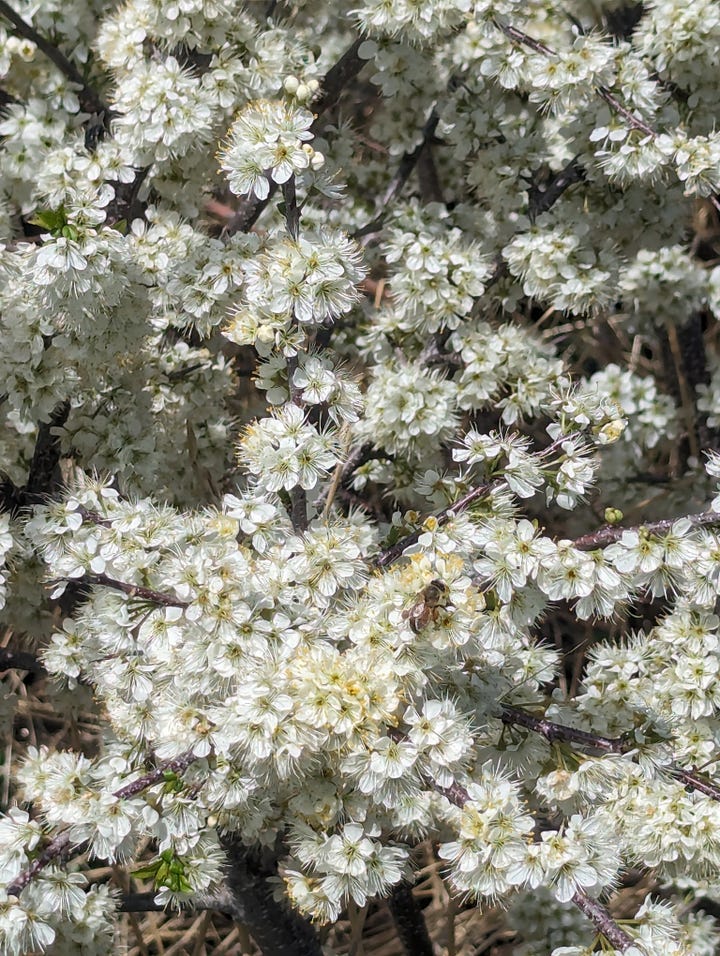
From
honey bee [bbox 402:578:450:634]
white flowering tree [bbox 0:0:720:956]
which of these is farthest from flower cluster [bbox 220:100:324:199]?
honey bee [bbox 402:578:450:634]

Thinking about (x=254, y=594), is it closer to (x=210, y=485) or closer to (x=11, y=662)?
(x=11, y=662)

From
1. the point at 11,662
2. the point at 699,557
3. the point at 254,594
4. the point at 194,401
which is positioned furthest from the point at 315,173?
the point at 11,662

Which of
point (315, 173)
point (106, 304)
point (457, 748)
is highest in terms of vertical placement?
point (315, 173)

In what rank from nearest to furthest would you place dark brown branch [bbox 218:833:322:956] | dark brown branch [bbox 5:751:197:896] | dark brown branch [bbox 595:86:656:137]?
dark brown branch [bbox 5:751:197:896] < dark brown branch [bbox 595:86:656:137] < dark brown branch [bbox 218:833:322:956]

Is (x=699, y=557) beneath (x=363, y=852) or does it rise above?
above

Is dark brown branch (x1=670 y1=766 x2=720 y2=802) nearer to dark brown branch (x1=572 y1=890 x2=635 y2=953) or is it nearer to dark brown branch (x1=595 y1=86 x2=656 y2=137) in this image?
dark brown branch (x1=572 y1=890 x2=635 y2=953)

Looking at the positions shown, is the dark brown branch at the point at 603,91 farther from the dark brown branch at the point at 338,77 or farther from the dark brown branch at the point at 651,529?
the dark brown branch at the point at 651,529

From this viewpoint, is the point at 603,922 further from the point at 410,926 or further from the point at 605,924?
the point at 410,926
